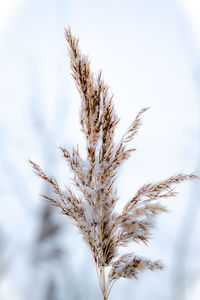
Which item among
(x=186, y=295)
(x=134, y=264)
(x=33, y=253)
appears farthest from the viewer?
(x=33, y=253)

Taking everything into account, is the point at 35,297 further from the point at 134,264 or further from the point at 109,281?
the point at 134,264

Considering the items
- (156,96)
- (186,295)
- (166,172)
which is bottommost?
(186,295)

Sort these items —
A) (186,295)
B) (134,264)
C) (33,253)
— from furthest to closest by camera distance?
(33,253)
(186,295)
(134,264)

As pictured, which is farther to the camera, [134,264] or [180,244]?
[180,244]

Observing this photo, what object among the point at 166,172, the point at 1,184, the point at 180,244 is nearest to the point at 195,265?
the point at 180,244

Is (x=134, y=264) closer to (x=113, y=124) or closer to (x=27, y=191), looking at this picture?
(x=113, y=124)

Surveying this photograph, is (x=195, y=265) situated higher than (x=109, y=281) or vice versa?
(x=195, y=265)

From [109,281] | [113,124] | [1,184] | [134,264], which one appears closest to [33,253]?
[1,184]
